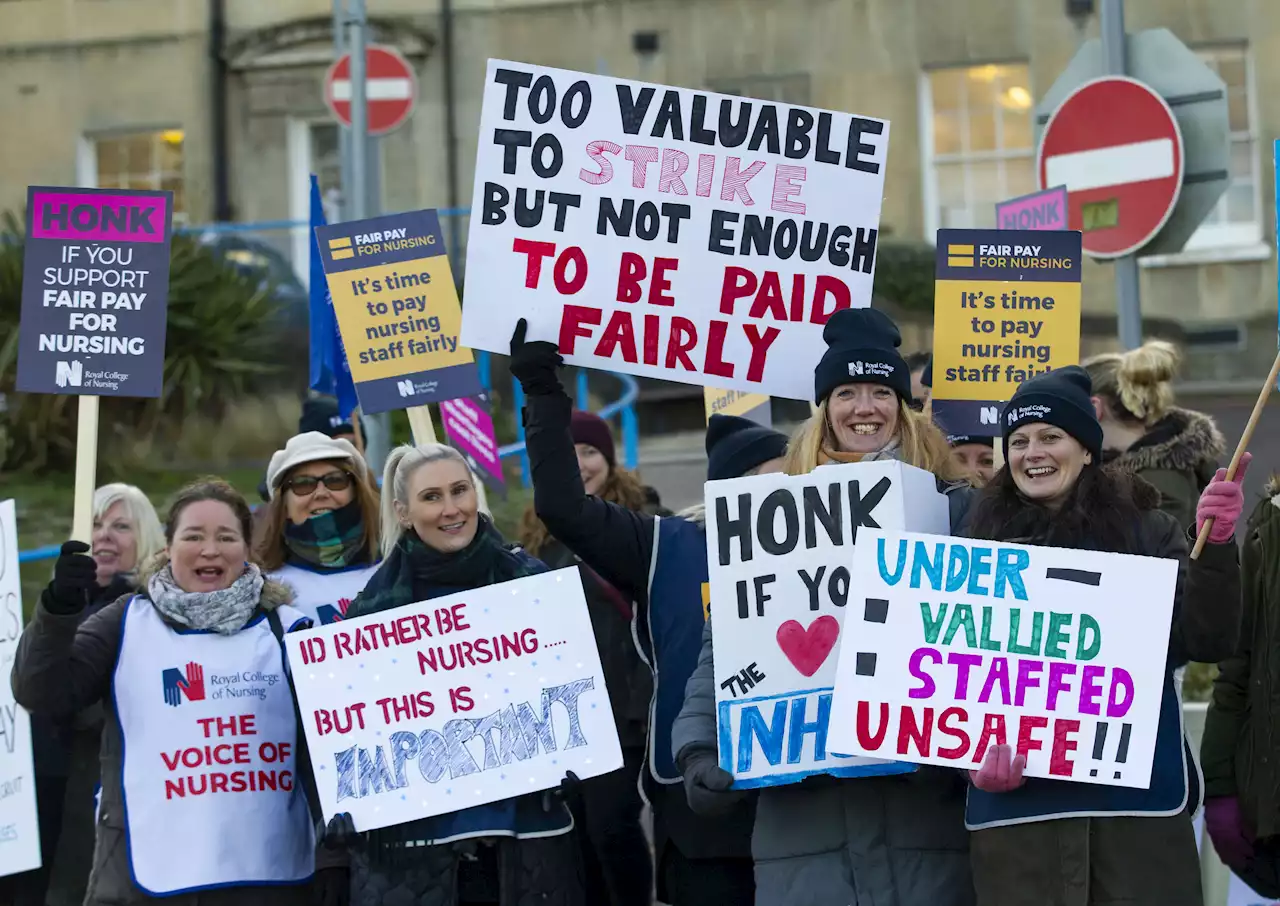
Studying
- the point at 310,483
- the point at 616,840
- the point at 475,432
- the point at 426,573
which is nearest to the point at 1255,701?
the point at 616,840

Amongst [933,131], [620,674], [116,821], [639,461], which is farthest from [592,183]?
[933,131]

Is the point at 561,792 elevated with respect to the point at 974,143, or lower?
lower

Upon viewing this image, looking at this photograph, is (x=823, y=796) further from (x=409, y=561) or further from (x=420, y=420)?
(x=420, y=420)

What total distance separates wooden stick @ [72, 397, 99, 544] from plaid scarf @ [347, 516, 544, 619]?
0.76m

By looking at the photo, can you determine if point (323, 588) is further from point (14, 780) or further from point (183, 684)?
point (14, 780)

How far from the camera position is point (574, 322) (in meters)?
5.05

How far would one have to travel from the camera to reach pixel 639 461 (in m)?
15.6

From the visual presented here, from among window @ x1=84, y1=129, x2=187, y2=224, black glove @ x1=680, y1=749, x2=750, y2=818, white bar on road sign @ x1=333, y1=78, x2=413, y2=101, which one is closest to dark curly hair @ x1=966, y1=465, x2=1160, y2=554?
black glove @ x1=680, y1=749, x2=750, y2=818

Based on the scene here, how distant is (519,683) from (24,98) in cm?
1859

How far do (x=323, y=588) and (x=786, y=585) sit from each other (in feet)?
4.81

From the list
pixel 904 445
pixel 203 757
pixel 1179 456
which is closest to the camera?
pixel 904 445

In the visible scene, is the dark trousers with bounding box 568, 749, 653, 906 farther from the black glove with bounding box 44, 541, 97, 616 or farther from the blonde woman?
the black glove with bounding box 44, 541, 97, 616

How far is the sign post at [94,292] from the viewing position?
18.2ft

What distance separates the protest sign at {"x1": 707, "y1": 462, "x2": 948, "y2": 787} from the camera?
14.0ft
